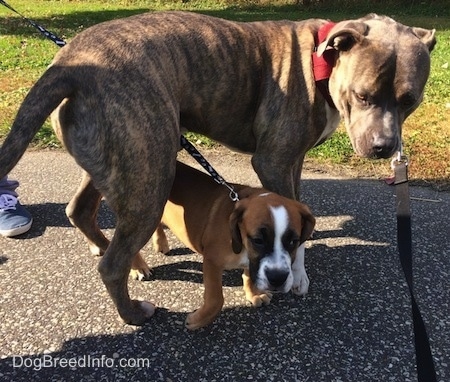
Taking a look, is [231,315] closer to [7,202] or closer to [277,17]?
[7,202]

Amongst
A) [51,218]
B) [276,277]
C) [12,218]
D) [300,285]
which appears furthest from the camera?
[51,218]

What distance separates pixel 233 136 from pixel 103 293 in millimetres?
1225

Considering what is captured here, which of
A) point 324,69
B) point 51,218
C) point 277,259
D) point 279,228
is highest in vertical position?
point 324,69

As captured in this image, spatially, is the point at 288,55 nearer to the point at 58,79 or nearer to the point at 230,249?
the point at 230,249

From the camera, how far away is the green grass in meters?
4.89

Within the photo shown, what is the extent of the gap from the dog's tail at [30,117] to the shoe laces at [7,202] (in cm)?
153

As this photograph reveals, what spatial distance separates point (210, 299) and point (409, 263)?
1.05m

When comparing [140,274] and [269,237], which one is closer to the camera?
[269,237]

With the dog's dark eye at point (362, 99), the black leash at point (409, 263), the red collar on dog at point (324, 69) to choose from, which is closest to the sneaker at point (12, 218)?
the red collar on dog at point (324, 69)

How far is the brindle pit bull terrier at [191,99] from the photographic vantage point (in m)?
2.28

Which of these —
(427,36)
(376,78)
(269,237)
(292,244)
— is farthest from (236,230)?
(427,36)

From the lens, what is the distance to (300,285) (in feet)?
10.1

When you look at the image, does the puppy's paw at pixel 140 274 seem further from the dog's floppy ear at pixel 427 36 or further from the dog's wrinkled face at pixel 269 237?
the dog's floppy ear at pixel 427 36

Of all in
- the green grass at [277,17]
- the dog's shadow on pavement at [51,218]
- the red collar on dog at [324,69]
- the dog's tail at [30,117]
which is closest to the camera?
the dog's tail at [30,117]
